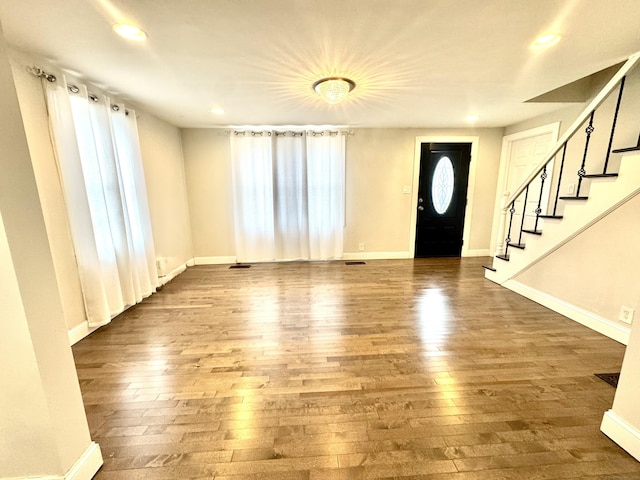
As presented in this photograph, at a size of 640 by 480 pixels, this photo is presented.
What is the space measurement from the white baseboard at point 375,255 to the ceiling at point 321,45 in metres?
2.65

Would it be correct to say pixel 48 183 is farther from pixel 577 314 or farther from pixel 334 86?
pixel 577 314

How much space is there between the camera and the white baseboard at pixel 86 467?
42.4 inches

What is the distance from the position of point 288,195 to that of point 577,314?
3.99 metres

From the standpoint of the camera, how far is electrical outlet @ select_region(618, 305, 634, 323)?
2.20 m

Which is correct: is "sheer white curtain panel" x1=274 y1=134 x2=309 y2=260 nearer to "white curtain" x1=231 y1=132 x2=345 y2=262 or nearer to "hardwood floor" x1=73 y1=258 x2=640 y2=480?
"white curtain" x1=231 y1=132 x2=345 y2=262

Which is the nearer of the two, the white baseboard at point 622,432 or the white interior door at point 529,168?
the white baseboard at point 622,432

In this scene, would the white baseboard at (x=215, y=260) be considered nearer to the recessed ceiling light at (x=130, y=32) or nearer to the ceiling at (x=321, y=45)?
the ceiling at (x=321, y=45)

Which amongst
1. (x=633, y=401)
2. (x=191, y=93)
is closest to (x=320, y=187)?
(x=191, y=93)

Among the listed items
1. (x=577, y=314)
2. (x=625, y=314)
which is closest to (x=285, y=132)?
(x=577, y=314)

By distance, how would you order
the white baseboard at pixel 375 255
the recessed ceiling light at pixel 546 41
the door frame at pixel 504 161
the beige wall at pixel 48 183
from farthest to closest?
the white baseboard at pixel 375 255
the door frame at pixel 504 161
the beige wall at pixel 48 183
the recessed ceiling light at pixel 546 41

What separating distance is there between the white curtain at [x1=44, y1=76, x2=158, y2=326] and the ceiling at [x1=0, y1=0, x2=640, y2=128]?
312 millimetres

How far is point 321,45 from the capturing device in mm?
1807

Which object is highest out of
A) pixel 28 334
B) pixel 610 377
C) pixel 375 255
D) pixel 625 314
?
pixel 28 334

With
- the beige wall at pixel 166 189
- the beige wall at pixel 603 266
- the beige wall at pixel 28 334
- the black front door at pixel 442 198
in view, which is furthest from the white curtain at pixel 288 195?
the beige wall at pixel 28 334
